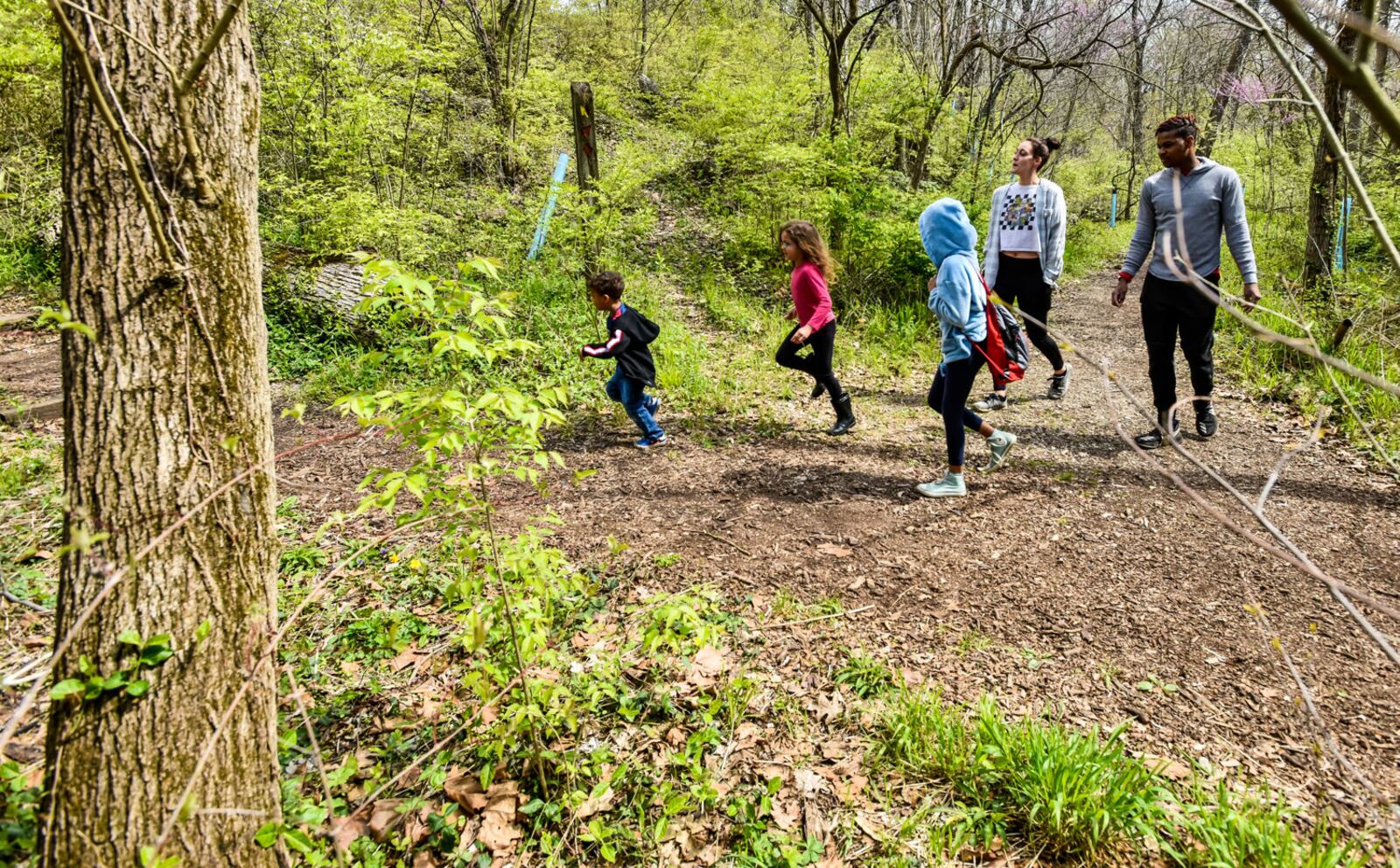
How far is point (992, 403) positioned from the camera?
5.91 meters

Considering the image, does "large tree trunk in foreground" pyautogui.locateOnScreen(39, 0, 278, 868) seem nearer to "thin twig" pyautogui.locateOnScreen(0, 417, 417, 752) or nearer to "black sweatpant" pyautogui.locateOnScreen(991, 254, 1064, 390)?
"thin twig" pyautogui.locateOnScreen(0, 417, 417, 752)

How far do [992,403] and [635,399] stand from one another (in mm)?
3010

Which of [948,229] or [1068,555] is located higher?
[948,229]

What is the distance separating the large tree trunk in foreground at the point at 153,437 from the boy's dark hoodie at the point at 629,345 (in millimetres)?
3263

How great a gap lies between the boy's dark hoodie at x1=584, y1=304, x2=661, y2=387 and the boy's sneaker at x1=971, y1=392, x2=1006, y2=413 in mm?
2849

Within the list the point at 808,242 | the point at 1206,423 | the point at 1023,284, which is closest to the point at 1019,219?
the point at 1023,284

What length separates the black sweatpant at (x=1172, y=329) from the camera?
14.6 feet

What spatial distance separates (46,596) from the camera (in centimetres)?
354

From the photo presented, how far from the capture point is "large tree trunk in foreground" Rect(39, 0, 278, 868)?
1.70 meters

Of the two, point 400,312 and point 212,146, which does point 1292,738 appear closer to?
point 400,312

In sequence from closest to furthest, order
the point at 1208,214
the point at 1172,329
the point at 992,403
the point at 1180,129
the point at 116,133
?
the point at 116,133
the point at 1180,129
the point at 1208,214
the point at 1172,329
the point at 992,403

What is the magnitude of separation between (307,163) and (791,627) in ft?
27.1

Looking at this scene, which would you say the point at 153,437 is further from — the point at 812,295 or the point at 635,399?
the point at 812,295

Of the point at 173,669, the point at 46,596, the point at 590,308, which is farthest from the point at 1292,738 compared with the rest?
the point at 590,308
